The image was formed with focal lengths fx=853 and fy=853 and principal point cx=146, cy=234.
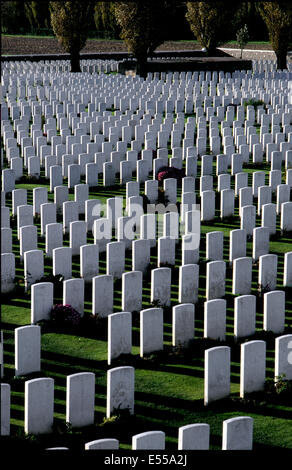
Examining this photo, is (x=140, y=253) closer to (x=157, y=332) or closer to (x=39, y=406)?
(x=157, y=332)

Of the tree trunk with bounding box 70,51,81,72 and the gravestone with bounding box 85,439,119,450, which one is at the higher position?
the tree trunk with bounding box 70,51,81,72

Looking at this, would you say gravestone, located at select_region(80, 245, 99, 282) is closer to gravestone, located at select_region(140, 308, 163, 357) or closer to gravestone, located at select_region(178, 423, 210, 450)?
gravestone, located at select_region(140, 308, 163, 357)

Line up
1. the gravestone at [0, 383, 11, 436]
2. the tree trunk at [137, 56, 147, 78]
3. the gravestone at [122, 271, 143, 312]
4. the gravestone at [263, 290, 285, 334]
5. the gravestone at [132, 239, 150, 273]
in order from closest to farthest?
the gravestone at [0, 383, 11, 436]
the gravestone at [263, 290, 285, 334]
the gravestone at [122, 271, 143, 312]
the gravestone at [132, 239, 150, 273]
the tree trunk at [137, 56, 147, 78]

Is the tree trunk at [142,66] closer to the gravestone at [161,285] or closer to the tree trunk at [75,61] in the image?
the tree trunk at [75,61]

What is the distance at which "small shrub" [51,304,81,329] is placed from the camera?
8.43 metres

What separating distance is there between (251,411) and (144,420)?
2.94 ft

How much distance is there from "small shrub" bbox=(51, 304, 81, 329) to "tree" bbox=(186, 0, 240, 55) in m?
27.8

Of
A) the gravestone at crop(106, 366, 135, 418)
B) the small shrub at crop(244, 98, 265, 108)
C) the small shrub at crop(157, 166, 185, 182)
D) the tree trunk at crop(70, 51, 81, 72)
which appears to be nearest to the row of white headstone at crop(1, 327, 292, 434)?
the gravestone at crop(106, 366, 135, 418)

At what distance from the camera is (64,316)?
844 cm

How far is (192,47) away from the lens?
5312 centimetres

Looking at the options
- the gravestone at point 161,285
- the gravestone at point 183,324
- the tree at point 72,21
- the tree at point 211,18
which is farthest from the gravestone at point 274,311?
the tree at point 211,18

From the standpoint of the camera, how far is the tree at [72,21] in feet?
97.9

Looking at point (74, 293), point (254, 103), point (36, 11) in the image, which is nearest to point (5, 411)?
point (74, 293)

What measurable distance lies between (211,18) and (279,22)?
4.78m
